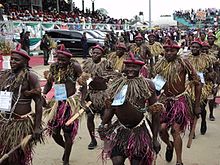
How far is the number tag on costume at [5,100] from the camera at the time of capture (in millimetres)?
4547

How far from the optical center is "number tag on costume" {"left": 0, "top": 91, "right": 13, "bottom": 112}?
455 centimetres

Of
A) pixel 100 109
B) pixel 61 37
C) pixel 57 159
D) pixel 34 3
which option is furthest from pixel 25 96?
pixel 34 3

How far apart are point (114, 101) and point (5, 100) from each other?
47.2 inches

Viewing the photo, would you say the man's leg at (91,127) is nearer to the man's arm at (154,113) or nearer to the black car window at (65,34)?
the man's arm at (154,113)

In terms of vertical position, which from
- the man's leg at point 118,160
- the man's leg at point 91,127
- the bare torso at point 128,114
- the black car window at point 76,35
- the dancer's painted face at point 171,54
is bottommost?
the man's leg at point 91,127

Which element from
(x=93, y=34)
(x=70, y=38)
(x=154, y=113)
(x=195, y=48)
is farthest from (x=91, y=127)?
(x=93, y=34)

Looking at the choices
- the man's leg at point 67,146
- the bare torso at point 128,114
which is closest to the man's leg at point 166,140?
the man's leg at point 67,146

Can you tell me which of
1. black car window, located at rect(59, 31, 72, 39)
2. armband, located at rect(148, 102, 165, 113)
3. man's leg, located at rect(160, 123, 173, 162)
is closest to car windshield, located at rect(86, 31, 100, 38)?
black car window, located at rect(59, 31, 72, 39)

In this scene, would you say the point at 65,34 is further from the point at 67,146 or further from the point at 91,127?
the point at 67,146

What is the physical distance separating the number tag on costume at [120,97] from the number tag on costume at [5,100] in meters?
1.14

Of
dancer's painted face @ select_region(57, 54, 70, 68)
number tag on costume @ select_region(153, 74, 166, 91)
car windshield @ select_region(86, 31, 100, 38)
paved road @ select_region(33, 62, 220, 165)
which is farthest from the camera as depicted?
car windshield @ select_region(86, 31, 100, 38)

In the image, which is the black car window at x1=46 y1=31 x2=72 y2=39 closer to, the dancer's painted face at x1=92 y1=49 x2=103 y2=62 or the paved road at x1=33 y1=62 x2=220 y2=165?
the paved road at x1=33 y1=62 x2=220 y2=165

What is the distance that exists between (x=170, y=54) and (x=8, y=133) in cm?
253

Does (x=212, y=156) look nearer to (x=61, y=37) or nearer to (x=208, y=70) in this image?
(x=208, y=70)
